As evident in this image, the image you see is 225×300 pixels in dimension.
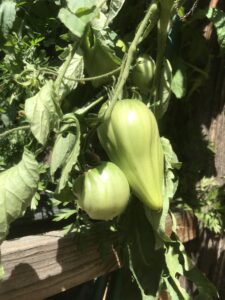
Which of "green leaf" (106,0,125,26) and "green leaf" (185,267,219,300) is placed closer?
"green leaf" (106,0,125,26)

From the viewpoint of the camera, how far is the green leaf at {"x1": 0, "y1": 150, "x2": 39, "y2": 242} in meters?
0.58

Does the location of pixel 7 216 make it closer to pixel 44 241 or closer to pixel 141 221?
Result: pixel 44 241

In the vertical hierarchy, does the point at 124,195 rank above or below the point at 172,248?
above

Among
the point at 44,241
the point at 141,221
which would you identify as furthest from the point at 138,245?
the point at 44,241

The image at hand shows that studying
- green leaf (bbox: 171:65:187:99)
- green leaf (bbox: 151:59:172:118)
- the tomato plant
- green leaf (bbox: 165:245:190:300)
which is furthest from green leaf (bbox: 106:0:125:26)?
green leaf (bbox: 165:245:190:300)

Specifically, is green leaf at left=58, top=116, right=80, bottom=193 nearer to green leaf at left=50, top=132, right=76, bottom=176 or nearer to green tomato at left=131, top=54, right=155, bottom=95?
green leaf at left=50, top=132, right=76, bottom=176

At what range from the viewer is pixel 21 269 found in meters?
0.72

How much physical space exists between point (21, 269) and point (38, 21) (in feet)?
1.40

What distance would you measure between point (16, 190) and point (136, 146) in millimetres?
161

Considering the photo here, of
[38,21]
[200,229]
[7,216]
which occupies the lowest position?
[200,229]

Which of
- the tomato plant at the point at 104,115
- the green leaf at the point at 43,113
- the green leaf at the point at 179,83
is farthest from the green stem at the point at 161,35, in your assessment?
the green leaf at the point at 43,113

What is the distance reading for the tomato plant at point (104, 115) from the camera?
2.03ft

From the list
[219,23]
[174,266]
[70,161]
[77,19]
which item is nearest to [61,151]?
[70,161]

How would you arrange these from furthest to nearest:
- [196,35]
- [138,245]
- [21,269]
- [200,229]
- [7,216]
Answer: [200,229]
[196,35]
[138,245]
[21,269]
[7,216]
